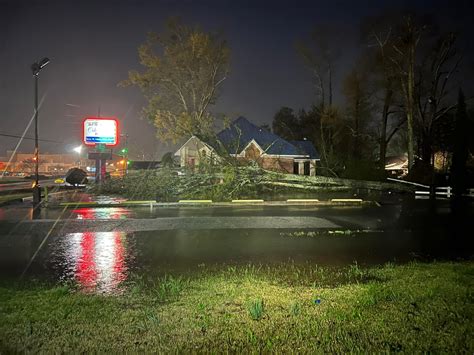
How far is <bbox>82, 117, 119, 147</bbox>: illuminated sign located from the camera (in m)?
31.9

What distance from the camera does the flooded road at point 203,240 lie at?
8.47 meters

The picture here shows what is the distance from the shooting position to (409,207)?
20.8m

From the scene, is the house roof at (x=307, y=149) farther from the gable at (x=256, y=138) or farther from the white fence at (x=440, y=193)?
the white fence at (x=440, y=193)

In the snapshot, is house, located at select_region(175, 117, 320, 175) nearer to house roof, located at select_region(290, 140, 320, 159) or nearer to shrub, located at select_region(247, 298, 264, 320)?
house roof, located at select_region(290, 140, 320, 159)

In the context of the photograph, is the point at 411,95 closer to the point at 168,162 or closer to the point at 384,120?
the point at 384,120

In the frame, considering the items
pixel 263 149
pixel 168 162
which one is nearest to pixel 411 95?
pixel 263 149

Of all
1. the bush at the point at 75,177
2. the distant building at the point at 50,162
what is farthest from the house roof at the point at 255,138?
the distant building at the point at 50,162

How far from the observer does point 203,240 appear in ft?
37.6

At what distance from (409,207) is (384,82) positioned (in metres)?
23.5

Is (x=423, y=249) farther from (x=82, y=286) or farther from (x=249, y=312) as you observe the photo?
(x=82, y=286)

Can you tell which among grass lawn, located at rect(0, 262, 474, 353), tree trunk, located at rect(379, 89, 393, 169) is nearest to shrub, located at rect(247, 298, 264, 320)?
grass lawn, located at rect(0, 262, 474, 353)

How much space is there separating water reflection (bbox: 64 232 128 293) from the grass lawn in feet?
1.29

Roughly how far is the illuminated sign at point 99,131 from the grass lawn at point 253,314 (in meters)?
27.0

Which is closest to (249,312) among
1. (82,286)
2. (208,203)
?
(82,286)
